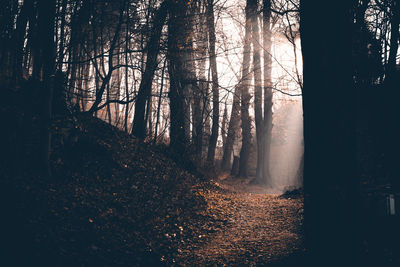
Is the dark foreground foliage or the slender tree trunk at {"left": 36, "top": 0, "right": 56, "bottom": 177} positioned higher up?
the slender tree trunk at {"left": 36, "top": 0, "right": 56, "bottom": 177}

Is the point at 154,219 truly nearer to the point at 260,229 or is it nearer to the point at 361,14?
the point at 260,229

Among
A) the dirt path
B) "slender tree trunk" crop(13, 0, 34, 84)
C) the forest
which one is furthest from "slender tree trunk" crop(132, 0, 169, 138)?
the dirt path

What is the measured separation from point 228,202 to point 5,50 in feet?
25.7

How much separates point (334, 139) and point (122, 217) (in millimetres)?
4044

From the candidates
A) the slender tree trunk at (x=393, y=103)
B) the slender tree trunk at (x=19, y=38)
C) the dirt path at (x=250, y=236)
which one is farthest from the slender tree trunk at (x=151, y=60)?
the slender tree trunk at (x=393, y=103)

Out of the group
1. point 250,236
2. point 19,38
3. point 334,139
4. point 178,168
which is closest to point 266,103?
point 178,168

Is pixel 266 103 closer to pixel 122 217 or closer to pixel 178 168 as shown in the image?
pixel 178 168

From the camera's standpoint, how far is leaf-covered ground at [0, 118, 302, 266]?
14.6 ft

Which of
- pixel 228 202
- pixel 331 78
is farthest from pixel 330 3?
pixel 228 202

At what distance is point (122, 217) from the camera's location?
5.74 m

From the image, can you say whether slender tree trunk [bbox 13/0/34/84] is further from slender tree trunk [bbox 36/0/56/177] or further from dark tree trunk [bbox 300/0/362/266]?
dark tree trunk [bbox 300/0/362/266]

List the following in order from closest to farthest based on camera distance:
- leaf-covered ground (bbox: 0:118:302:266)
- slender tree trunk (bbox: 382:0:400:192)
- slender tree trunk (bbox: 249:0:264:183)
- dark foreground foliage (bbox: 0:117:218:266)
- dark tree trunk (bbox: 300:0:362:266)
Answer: dark tree trunk (bbox: 300:0:362:266) → dark foreground foliage (bbox: 0:117:218:266) → leaf-covered ground (bbox: 0:118:302:266) → slender tree trunk (bbox: 382:0:400:192) → slender tree trunk (bbox: 249:0:264:183)

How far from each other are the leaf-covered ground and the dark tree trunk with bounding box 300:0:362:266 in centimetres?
106

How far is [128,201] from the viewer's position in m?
6.59
